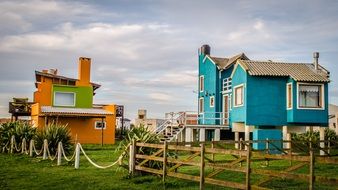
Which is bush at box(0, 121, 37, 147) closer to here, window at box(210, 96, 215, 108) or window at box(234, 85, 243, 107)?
A: window at box(234, 85, 243, 107)

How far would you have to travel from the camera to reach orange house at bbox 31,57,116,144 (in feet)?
134

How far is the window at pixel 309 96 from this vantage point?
28359 millimetres

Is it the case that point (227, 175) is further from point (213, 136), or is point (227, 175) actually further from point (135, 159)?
point (213, 136)

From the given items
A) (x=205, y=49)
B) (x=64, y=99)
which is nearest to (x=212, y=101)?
(x=205, y=49)

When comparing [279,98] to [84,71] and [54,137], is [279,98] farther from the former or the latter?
[84,71]

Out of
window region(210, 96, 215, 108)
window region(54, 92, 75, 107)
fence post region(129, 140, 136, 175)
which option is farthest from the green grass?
window region(54, 92, 75, 107)

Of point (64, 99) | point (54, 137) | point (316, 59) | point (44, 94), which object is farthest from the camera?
point (64, 99)

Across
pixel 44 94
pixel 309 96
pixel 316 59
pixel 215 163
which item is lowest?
pixel 215 163

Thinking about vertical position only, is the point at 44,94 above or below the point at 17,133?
above

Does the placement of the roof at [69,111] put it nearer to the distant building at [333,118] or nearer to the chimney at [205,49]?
the chimney at [205,49]

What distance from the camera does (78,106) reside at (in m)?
42.8

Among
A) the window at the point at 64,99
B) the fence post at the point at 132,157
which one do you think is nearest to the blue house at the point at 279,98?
Result: the fence post at the point at 132,157

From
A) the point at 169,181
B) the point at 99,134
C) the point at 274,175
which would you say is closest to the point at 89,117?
the point at 99,134

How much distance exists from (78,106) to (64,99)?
1.52 m
